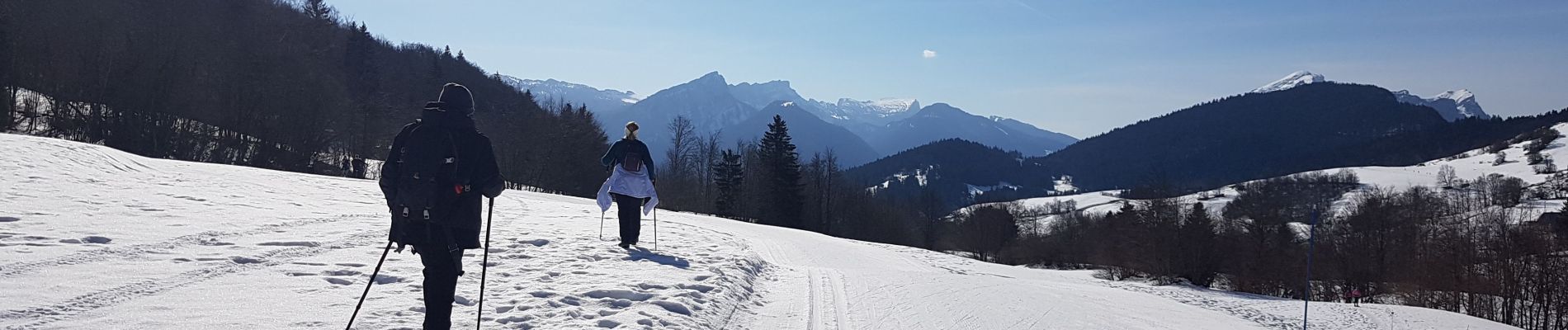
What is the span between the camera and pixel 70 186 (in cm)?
1170

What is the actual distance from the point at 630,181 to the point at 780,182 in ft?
140

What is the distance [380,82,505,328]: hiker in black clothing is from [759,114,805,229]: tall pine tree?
4694 centimetres

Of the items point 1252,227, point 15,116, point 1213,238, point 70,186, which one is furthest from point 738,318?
point 1252,227

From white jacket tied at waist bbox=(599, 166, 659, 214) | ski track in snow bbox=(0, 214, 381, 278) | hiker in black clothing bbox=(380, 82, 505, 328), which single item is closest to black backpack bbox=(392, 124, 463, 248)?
hiker in black clothing bbox=(380, 82, 505, 328)

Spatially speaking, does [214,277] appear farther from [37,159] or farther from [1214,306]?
[1214,306]

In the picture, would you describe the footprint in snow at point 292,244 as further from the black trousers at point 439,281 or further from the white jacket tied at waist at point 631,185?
the black trousers at point 439,281

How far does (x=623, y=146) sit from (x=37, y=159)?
12623 millimetres

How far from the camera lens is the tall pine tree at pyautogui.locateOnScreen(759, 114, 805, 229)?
52562 mm

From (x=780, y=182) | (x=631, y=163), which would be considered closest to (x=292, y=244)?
(x=631, y=163)

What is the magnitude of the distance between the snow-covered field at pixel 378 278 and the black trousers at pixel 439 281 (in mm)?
585

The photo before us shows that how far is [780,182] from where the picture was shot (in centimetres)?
5316

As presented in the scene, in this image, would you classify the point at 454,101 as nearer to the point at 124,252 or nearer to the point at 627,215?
the point at 124,252

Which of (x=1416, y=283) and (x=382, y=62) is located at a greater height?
(x=382, y=62)

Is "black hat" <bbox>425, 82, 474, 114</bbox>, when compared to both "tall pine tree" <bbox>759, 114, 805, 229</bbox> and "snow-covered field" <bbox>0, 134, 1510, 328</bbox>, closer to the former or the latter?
"snow-covered field" <bbox>0, 134, 1510, 328</bbox>
